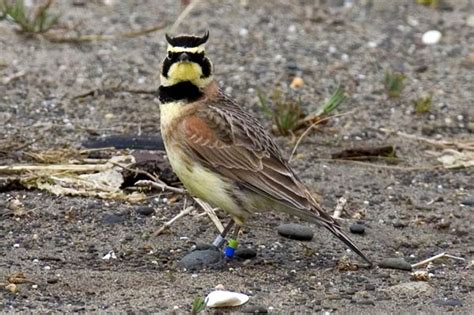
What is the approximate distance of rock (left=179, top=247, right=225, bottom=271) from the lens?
6680mm

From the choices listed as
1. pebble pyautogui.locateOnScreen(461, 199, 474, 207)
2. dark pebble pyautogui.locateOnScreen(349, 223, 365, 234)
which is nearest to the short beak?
dark pebble pyautogui.locateOnScreen(349, 223, 365, 234)

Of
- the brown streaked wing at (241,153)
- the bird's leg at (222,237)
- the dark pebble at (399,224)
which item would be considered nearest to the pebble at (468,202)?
the dark pebble at (399,224)

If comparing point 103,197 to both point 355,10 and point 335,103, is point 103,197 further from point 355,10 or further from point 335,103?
point 355,10

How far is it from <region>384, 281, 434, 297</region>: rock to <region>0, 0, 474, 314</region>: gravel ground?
0.4 inches

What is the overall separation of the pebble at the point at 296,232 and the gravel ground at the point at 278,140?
49 millimetres

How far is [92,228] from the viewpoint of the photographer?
7180mm

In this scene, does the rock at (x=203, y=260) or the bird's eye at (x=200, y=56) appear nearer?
the rock at (x=203, y=260)

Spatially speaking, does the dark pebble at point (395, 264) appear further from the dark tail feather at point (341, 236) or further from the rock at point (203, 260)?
the rock at point (203, 260)

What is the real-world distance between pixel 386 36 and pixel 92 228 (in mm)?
4528

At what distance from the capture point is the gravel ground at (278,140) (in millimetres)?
6418

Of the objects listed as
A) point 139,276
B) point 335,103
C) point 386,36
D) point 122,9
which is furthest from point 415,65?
point 139,276

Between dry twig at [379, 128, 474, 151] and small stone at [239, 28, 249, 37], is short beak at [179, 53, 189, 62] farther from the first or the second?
small stone at [239, 28, 249, 37]

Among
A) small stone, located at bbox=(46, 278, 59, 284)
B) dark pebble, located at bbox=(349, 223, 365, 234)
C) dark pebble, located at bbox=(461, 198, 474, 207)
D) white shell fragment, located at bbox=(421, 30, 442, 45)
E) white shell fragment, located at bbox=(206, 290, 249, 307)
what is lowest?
dark pebble, located at bbox=(461, 198, 474, 207)

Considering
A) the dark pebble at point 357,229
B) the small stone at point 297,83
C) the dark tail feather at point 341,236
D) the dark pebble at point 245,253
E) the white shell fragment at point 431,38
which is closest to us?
the dark tail feather at point 341,236
